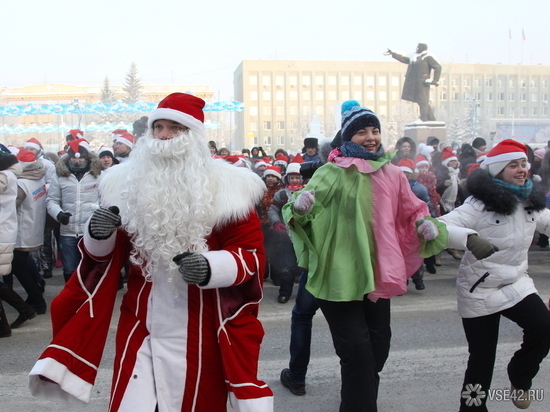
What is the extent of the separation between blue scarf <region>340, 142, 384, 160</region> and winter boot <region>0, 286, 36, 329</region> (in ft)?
13.6

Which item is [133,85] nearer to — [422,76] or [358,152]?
[422,76]

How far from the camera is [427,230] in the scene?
3.20 metres

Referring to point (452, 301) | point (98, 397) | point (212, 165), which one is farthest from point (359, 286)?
point (452, 301)

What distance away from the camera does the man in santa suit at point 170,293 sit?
245cm

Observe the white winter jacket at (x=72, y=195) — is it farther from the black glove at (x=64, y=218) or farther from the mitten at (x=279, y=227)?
the mitten at (x=279, y=227)

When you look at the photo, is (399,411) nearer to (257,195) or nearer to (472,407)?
(472,407)

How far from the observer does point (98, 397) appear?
4211mm

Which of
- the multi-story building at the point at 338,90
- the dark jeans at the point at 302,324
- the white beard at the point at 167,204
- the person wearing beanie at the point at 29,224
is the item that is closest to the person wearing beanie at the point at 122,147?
the person wearing beanie at the point at 29,224

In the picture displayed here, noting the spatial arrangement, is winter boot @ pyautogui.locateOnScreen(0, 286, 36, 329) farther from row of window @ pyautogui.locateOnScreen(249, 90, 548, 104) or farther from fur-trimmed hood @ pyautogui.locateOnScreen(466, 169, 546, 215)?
→ row of window @ pyautogui.locateOnScreen(249, 90, 548, 104)

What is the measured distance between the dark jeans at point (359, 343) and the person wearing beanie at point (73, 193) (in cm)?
439

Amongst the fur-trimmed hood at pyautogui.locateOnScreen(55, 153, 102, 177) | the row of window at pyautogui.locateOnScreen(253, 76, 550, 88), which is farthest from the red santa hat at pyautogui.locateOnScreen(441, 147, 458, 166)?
the row of window at pyautogui.locateOnScreen(253, 76, 550, 88)

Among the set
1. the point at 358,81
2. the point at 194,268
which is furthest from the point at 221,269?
the point at 358,81

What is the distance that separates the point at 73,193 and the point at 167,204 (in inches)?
184

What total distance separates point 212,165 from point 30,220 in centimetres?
462
